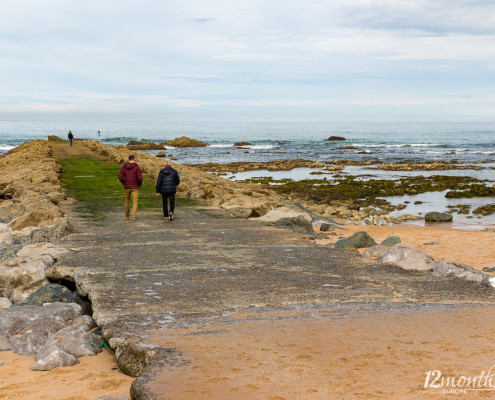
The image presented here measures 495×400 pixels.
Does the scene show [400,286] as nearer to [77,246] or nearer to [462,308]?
[462,308]

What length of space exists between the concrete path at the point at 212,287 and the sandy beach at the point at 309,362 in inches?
8.5

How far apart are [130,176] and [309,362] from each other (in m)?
8.85

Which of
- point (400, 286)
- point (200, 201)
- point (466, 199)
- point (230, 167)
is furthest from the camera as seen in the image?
point (230, 167)

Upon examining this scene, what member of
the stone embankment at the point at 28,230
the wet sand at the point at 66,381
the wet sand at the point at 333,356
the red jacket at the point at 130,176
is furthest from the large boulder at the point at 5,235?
the wet sand at the point at 333,356

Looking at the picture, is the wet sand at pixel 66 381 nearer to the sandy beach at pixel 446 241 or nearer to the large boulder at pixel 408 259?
the large boulder at pixel 408 259

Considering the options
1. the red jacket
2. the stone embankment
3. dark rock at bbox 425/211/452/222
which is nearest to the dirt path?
the stone embankment

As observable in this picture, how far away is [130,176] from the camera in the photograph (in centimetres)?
1259

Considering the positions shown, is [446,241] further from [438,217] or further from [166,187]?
[166,187]

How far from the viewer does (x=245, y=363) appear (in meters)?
4.52

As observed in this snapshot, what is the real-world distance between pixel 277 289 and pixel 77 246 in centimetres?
413

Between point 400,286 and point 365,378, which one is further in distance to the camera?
point 400,286

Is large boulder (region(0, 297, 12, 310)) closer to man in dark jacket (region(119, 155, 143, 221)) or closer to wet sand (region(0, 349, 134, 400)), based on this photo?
wet sand (region(0, 349, 134, 400))

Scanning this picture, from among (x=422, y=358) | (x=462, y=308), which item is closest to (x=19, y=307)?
(x=422, y=358)

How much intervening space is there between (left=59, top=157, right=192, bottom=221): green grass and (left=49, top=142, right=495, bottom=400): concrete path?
3.86 metres
